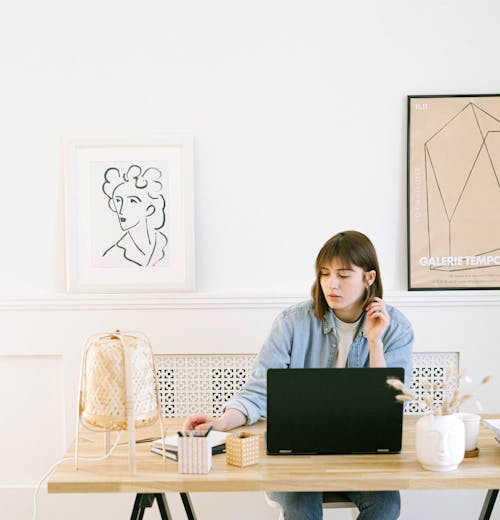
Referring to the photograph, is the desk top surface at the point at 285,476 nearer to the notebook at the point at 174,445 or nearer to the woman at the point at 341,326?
the notebook at the point at 174,445

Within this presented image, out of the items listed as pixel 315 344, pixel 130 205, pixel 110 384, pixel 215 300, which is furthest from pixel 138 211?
pixel 110 384

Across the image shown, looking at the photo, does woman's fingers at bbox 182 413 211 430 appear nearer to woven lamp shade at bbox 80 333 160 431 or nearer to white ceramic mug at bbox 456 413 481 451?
woven lamp shade at bbox 80 333 160 431

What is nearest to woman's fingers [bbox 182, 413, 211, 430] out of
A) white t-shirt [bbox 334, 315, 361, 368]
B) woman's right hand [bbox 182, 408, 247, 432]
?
woman's right hand [bbox 182, 408, 247, 432]

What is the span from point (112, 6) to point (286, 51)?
72cm

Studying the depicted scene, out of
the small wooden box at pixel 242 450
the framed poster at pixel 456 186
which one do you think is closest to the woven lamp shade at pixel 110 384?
the small wooden box at pixel 242 450

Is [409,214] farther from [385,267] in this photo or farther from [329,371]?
[329,371]

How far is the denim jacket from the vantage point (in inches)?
92.4

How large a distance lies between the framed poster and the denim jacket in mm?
585

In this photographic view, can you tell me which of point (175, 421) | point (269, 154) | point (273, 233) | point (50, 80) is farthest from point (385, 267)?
point (50, 80)

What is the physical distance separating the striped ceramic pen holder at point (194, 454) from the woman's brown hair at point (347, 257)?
0.80m

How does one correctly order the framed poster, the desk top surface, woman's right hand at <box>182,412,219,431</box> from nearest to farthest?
the desk top surface < woman's right hand at <box>182,412,219,431</box> < the framed poster

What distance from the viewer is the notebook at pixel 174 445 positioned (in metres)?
1.83

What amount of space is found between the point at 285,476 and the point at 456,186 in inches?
63.8

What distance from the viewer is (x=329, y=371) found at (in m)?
1.77
